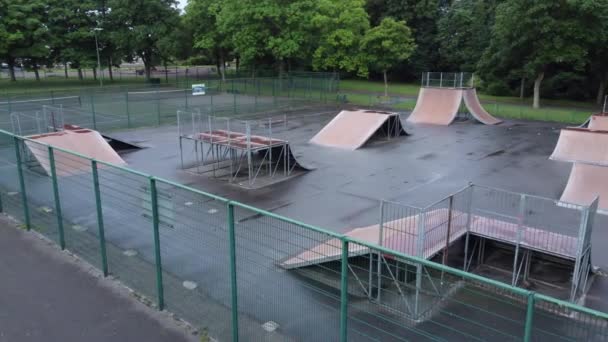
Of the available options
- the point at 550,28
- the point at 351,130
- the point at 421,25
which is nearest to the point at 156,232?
the point at 351,130

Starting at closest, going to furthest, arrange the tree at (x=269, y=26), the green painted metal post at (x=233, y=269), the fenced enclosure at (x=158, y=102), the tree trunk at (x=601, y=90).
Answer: the green painted metal post at (x=233, y=269), the fenced enclosure at (x=158, y=102), the tree trunk at (x=601, y=90), the tree at (x=269, y=26)

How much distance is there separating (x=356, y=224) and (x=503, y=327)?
4.72 m

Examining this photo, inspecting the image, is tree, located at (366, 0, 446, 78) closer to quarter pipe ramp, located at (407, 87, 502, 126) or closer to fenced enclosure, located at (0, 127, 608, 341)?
quarter pipe ramp, located at (407, 87, 502, 126)

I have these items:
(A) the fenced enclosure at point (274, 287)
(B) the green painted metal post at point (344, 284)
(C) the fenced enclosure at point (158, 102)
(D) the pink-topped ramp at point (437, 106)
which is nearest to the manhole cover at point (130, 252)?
(A) the fenced enclosure at point (274, 287)

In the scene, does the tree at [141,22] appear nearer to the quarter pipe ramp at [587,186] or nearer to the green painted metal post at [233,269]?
the quarter pipe ramp at [587,186]

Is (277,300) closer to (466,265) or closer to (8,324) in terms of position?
(8,324)

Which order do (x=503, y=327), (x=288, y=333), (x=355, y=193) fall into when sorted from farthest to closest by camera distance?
(x=355, y=193)
(x=503, y=327)
(x=288, y=333)

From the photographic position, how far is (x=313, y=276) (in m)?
7.80

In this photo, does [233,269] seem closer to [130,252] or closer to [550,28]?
[130,252]

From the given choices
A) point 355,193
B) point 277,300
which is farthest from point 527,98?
point 277,300

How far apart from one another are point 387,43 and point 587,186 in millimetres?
27498

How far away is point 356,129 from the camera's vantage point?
20953 millimetres

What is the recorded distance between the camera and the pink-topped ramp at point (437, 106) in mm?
27641

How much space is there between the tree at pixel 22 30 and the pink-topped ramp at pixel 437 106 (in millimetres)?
34757
